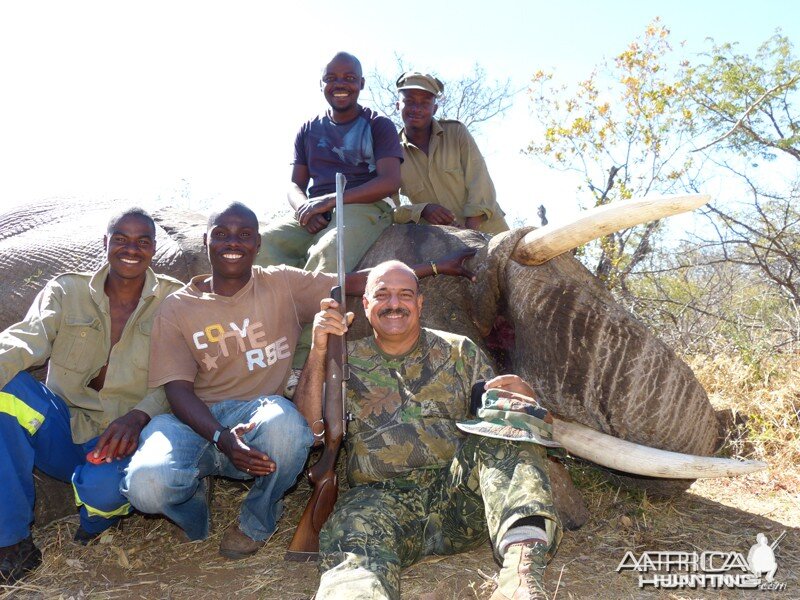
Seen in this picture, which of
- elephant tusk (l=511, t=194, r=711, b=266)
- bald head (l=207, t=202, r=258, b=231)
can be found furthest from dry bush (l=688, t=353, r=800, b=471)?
bald head (l=207, t=202, r=258, b=231)

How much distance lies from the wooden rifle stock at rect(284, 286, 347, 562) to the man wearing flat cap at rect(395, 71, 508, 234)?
8.54 feet

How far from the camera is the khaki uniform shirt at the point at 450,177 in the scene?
20.1 ft

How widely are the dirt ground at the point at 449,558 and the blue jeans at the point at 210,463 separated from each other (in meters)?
0.23

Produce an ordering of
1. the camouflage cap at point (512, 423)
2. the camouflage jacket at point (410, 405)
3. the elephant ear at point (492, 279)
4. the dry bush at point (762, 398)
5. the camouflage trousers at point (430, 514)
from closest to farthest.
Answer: the camouflage trousers at point (430, 514) < the camouflage cap at point (512, 423) < the camouflage jacket at point (410, 405) < the elephant ear at point (492, 279) < the dry bush at point (762, 398)

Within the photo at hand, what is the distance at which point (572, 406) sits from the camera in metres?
4.02

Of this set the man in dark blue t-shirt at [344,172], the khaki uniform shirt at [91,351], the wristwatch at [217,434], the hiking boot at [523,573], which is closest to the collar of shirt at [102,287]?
the khaki uniform shirt at [91,351]

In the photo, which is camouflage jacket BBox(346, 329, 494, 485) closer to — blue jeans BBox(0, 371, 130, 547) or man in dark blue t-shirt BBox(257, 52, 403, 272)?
blue jeans BBox(0, 371, 130, 547)

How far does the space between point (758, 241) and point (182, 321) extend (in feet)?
25.0

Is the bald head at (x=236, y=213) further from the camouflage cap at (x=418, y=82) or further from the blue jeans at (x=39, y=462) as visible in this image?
the camouflage cap at (x=418, y=82)

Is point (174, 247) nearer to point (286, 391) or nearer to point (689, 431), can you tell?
point (286, 391)

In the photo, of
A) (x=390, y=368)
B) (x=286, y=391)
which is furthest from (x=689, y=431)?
(x=286, y=391)

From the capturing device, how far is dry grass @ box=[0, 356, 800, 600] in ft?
11.9

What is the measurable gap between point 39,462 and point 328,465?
59.6 inches

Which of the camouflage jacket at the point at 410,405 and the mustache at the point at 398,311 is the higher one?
the mustache at the point at 398,311
